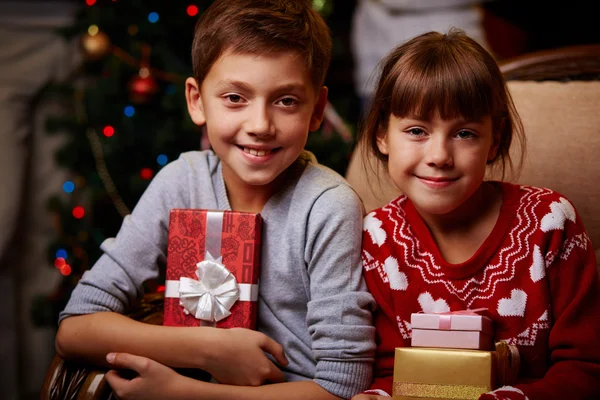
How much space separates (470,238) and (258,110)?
18.2 inches

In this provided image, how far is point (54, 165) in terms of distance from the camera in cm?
292

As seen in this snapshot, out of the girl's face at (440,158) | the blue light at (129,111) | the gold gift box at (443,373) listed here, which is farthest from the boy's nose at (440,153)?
the blue light at (129,111)

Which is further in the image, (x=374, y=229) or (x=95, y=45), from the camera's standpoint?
(x=95, y=45)

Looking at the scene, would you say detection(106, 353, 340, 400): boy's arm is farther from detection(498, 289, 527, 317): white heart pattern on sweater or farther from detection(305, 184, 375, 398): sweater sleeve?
detection(498, 289, 527, 317): white heart pattern on sweater

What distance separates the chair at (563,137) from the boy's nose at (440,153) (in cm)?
25

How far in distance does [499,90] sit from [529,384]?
0.51 m

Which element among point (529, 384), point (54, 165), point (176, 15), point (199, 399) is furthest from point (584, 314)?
point (54, 165)

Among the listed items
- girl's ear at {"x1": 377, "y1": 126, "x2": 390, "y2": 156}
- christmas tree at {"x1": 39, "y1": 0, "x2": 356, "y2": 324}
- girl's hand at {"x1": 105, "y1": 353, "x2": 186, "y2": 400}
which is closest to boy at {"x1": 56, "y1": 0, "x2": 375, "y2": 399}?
girl's hand at {"x1": 105, "y1": 353, "x2": 186, "y2": 400}

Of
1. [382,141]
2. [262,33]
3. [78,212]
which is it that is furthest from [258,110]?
[78,212]

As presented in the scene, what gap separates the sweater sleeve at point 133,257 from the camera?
1.47 meters

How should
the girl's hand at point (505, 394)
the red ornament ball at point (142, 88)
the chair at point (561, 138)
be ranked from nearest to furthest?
the girl's hand at point (505, 394) → the chair at point (561, 138) → the red ornament ball at point (142, 88)

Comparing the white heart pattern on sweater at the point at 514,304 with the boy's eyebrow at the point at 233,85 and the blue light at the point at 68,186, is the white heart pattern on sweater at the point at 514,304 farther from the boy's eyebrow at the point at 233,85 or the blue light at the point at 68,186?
the blue light at the point at 68,186

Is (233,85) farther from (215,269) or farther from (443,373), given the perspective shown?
(443,373)

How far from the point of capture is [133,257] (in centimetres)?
150
